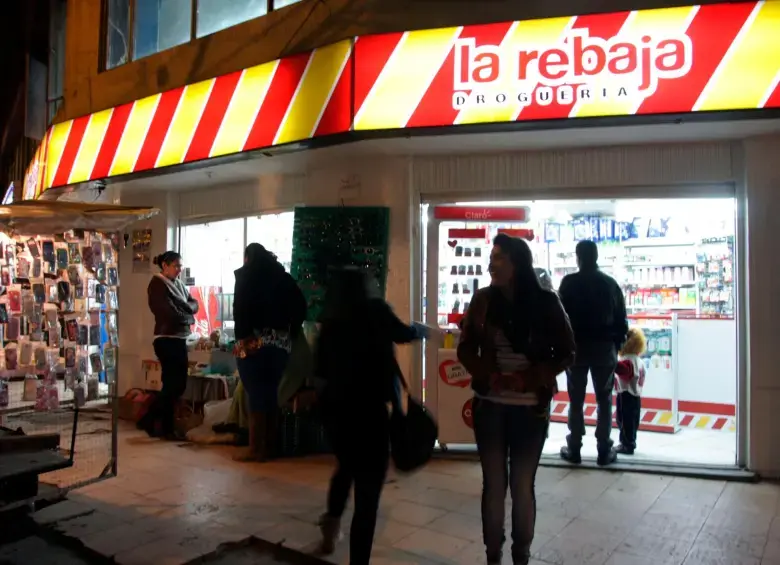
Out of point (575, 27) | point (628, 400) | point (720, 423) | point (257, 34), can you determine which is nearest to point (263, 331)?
point (257, 34)

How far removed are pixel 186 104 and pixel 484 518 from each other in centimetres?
545

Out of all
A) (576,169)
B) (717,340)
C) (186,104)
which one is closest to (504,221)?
(576,169)

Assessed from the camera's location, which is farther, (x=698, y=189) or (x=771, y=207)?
(x=698, y=189)

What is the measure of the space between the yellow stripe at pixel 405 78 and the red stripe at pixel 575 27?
2.91 ft

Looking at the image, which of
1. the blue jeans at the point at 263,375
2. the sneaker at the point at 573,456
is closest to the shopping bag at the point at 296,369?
the blue jeans at the point at 263,375

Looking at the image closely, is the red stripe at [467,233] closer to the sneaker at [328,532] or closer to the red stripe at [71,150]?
the sneaker at [328,532]

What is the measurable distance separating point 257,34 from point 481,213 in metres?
3.03

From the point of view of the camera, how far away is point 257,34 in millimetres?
6242

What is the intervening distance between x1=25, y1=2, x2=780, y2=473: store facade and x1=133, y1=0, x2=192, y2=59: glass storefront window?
1395 mm

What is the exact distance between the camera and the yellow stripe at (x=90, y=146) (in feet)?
24.8

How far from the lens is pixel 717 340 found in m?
6.28

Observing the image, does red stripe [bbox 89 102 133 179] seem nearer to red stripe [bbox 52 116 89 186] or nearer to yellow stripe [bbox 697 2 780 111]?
red stripe [bbox 52 116 89 186]

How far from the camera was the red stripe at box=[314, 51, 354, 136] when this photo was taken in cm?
520

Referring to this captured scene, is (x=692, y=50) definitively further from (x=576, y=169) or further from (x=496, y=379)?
(x=496, y=379)
